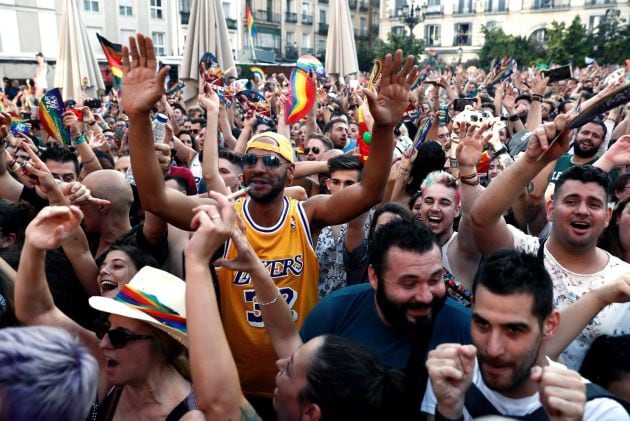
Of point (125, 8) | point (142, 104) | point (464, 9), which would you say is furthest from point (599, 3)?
point (142, 104)

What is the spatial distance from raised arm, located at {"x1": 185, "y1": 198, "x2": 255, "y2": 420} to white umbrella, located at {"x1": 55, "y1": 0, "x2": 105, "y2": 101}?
341 inches

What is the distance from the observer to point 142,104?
2.65 m

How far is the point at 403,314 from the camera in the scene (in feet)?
7.57

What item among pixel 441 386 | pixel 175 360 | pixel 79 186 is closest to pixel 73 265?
pixel 79 186

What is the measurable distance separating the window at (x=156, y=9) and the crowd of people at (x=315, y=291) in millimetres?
36701

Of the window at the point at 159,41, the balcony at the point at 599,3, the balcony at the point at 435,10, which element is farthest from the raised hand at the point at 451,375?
the balcony at the point at 435,10

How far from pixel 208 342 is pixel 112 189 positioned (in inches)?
82.7

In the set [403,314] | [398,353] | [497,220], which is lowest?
[398,353]

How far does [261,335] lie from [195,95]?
23.1 feet

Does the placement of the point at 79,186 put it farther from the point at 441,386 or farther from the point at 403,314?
the point at 441,386

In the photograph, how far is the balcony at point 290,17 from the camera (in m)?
55.8

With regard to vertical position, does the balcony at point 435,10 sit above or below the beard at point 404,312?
above

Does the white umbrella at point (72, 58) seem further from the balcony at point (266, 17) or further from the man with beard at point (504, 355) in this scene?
the balcony at point (266, 17)

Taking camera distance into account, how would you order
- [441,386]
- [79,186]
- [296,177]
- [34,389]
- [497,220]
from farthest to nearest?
[296,177] < [79,186] < [497,220] < [441,386] < [34,389]
